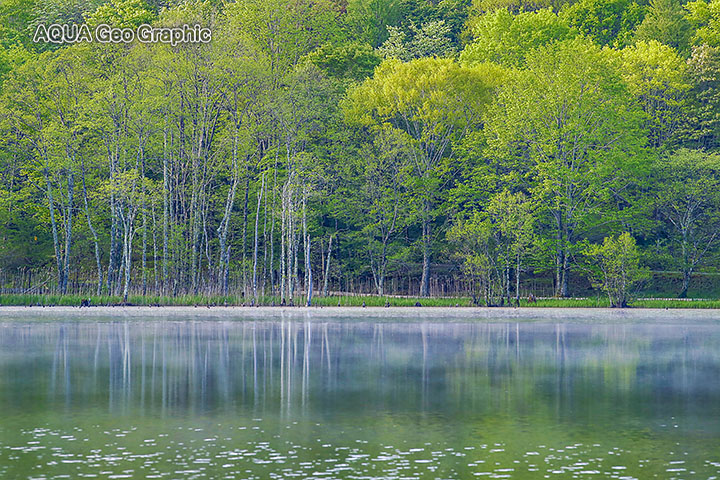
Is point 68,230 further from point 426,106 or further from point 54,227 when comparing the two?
point 426,106

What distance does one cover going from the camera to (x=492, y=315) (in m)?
46.5

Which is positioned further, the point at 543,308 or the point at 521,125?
the point at 521,125

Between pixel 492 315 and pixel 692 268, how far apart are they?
688 inches

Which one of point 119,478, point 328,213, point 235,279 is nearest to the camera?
point 119,478

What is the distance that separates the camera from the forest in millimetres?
54562

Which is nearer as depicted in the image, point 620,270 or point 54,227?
point 620,270

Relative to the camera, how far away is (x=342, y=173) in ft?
196

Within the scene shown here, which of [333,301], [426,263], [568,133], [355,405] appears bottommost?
[355,405]

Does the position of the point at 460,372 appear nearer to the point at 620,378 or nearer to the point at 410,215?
the point at 620,378

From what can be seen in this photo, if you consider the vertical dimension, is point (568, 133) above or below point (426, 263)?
above

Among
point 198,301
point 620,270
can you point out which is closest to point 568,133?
point 620,270

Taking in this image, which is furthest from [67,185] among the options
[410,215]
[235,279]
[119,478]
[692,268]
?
[119,478]

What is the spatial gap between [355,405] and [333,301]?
29.2 m

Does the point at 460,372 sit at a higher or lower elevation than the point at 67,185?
lower
